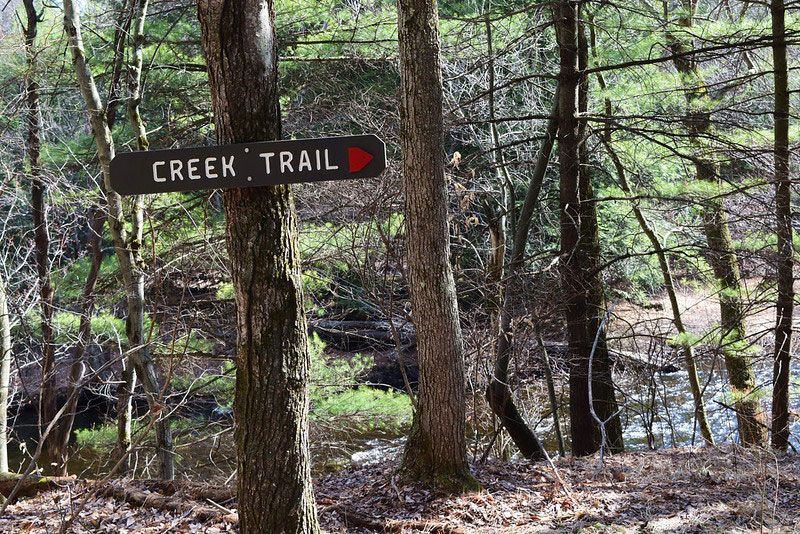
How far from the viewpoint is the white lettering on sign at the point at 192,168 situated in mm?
2695

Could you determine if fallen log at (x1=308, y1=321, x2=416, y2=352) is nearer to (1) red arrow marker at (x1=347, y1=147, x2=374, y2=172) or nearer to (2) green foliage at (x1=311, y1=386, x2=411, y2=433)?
(2) green foliage at (x1=311, y1=386, x2=411, y2=433)

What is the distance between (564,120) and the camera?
7.38 metres

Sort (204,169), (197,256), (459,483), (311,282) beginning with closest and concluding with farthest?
(204,169) → (459,483) → (197,256) → (311,282)

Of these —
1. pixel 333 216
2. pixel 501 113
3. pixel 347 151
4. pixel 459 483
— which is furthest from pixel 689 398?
pixel 347 151

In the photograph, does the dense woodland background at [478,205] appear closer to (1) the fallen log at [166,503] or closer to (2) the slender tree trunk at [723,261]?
(2) the slender tree trunk at [723,261]

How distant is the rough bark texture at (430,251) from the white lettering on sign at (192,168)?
2314 mm

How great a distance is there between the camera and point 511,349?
714cm

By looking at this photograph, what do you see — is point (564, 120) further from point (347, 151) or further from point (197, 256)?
point (347, 151)

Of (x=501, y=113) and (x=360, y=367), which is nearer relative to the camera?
(x=360, y=367)

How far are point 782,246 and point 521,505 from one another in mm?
4145

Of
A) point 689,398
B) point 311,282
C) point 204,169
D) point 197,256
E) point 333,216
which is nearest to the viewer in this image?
point 204,169

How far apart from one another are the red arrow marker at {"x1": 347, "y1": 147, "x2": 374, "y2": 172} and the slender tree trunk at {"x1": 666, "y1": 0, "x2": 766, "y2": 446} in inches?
192

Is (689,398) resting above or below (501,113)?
below

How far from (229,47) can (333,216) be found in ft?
22.6
